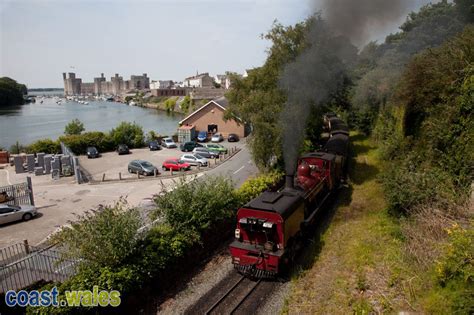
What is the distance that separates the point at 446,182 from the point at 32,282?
15729 mm

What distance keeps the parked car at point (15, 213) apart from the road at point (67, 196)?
12.5 inches

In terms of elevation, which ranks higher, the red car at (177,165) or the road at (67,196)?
the red car at (177,165)

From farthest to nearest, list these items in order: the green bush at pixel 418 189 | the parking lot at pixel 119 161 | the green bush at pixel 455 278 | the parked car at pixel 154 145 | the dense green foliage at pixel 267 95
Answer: the parked car at pixel 154 145 < the parking lot at pixel 119 161 < the dense green foliage at pixel 267 95 < the green bush at pixel 418 189 < the green bush at pixel 455 278

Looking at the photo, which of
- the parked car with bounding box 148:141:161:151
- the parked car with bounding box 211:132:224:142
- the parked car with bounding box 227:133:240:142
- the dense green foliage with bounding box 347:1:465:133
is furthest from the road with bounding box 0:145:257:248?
the dense green foliage with bounding box 347:1:465:133

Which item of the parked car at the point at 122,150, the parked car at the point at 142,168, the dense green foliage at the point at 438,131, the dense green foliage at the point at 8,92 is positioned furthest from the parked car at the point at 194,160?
the dense green foliage at the point at 8,92

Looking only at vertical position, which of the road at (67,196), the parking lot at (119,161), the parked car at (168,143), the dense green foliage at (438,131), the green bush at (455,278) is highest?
the dense green foliage at (438,131)

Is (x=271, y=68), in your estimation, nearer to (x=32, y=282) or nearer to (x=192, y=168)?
(x=192, y=168)

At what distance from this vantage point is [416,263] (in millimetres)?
9969

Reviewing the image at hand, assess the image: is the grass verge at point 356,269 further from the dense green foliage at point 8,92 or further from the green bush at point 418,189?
the dense green foliage at point 8,92

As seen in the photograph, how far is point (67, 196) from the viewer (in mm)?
23984

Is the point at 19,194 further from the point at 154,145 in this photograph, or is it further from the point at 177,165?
the point at 154,145

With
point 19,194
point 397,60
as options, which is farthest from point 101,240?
point 397,60

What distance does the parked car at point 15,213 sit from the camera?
723 inches

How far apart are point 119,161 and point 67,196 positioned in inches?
483
